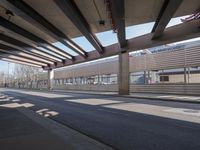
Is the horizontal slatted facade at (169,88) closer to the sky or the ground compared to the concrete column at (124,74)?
closer to the ground

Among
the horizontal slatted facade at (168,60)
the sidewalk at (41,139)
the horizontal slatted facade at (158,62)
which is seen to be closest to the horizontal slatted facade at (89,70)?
the horizontal slatted facade at (158,62)

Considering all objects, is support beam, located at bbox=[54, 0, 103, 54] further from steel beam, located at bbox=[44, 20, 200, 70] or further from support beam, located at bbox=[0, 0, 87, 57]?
steel beam, located at bbox=[44, 20, 200, 70]

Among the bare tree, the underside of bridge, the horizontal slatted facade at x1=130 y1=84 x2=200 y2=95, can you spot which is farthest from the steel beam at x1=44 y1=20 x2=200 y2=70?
the bare tree

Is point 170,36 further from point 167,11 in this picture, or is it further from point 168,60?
point 168,60

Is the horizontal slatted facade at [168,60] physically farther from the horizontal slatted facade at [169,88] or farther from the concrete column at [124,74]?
the concrete column at [124,74]

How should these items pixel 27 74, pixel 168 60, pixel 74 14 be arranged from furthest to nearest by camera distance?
1. pixel 27 74
2. pixel 168 60
3. pixel 74 14

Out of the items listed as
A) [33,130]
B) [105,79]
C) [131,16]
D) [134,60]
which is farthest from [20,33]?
[105,79]

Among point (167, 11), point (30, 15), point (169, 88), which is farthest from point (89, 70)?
point (167, 11)

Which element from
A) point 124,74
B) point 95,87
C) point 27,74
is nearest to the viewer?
point 124,74

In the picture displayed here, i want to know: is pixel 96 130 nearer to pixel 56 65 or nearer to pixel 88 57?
pixel 88 57

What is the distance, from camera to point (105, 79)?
46.0 metres

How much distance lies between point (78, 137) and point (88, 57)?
27187mm

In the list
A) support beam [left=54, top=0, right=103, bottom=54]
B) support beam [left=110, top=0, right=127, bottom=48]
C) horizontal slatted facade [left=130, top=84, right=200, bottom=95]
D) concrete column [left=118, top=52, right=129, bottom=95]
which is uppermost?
support beam [left=54, top=0, right=103, bottom=54]

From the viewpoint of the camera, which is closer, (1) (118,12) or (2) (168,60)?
(1) (118,12)
